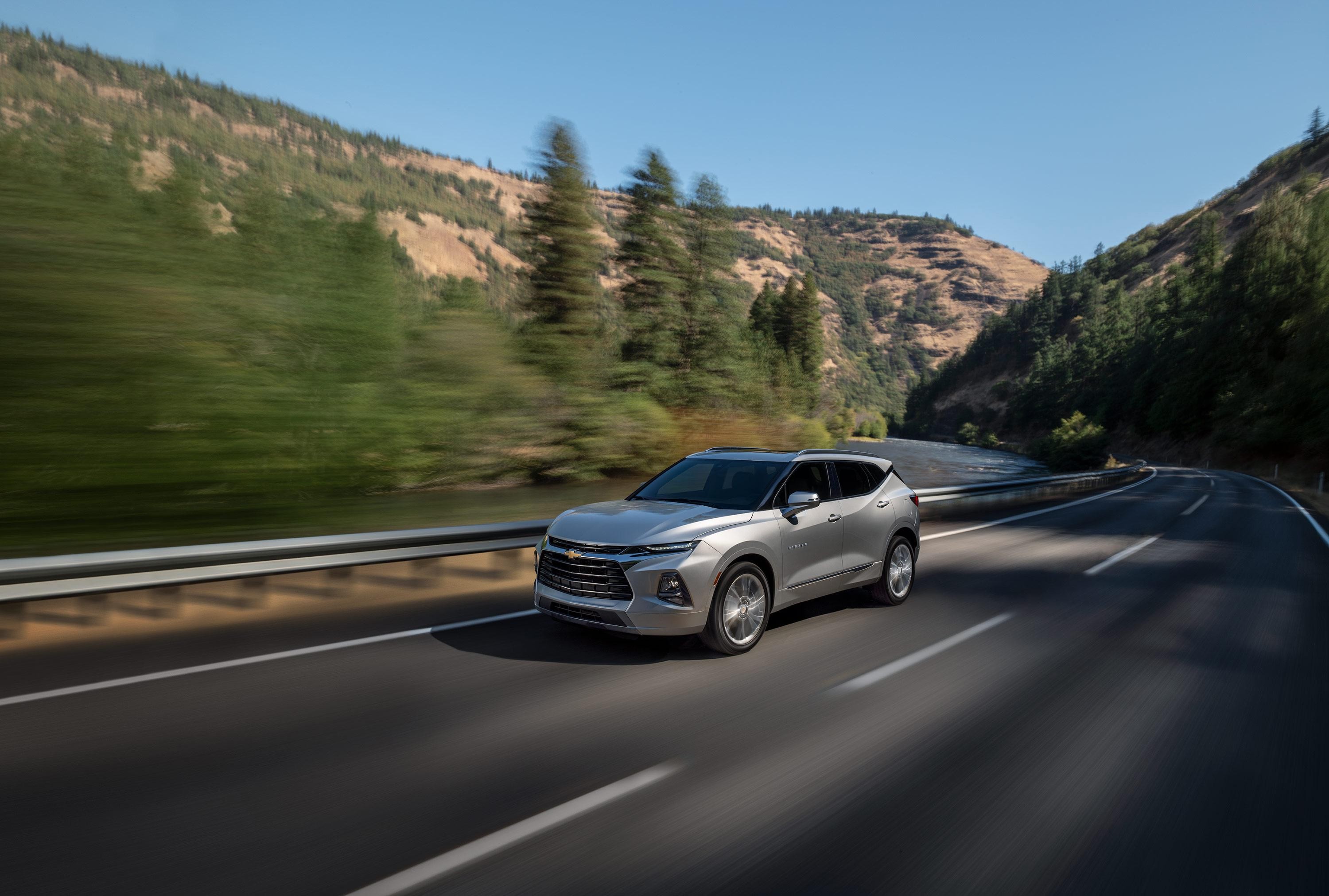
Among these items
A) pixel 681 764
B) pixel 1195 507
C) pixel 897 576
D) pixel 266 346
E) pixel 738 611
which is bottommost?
pixel 1195 507

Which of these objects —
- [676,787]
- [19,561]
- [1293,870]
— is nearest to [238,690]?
[19,561]

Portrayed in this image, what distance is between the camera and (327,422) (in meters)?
15.4

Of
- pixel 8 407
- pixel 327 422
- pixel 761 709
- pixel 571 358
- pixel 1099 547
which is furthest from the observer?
pixel 571 358

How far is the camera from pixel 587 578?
5.84m

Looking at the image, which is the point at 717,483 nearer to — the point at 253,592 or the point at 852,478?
the point at 852,478

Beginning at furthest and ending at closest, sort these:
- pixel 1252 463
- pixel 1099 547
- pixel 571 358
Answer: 1. pixel 1252 463
2. pixel 571 358
3. pixel 1099 547

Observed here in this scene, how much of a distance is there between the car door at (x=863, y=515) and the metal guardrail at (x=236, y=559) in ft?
13.0

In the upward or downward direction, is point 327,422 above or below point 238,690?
above

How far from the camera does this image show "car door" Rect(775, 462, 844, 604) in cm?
655

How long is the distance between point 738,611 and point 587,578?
1278 mm

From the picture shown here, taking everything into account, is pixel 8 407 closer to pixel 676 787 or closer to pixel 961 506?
pixel 676 787

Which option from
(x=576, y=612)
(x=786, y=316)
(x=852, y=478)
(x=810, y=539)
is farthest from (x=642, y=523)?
(x=786, y=316)

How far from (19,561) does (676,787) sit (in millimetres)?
5721

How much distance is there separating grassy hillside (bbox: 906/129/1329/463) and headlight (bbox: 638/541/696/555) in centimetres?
5431
